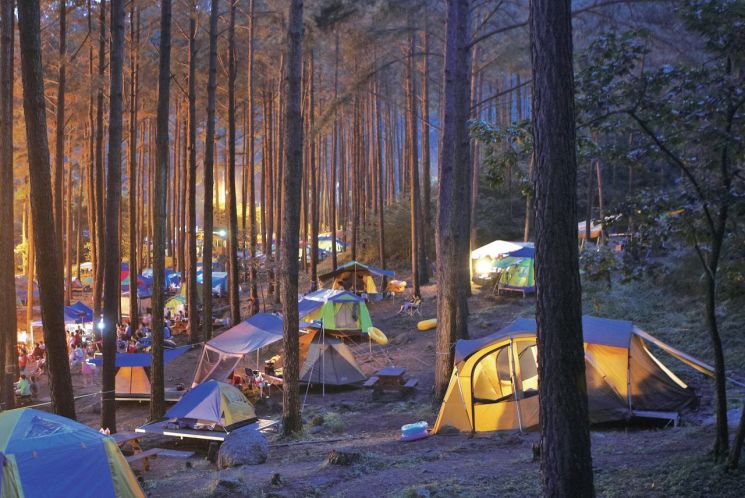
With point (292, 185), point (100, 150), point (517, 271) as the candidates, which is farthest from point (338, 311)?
point (292, 185)

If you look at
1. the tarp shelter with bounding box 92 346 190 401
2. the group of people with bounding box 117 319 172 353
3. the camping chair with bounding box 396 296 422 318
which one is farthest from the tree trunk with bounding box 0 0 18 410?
the camping chair with bounding box 396 296 422 318

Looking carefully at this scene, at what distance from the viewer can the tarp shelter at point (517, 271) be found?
2442cm

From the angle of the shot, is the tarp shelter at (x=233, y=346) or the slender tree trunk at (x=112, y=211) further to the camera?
the tarp shelter at (x=233, y=346)

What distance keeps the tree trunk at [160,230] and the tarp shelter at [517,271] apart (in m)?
13.8

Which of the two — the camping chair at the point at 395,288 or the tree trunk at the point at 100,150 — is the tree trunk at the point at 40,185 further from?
the camping chair at the point at 395,288

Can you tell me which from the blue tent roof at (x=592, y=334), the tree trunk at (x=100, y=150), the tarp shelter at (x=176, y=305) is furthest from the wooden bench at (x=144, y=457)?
the tarp shelter at (x=176, y=305)

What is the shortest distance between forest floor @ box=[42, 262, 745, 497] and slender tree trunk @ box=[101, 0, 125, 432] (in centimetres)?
170

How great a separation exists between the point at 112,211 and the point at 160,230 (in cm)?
140

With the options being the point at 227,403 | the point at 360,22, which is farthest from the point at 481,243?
the point at 227,403

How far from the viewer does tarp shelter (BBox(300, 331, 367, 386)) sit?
1672 centimetres

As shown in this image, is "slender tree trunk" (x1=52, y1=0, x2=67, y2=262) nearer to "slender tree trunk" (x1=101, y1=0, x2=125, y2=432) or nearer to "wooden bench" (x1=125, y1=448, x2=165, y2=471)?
"slender tree trunk" (x1=101, y1=0, x2=125, y2=432)

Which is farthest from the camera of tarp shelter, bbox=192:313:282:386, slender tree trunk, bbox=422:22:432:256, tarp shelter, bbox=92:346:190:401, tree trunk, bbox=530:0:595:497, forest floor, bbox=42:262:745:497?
slender tree trunk, bbox=422:22:432:256

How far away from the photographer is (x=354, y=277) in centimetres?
2883

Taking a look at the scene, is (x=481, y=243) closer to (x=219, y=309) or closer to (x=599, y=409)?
(x=219, y=309)
